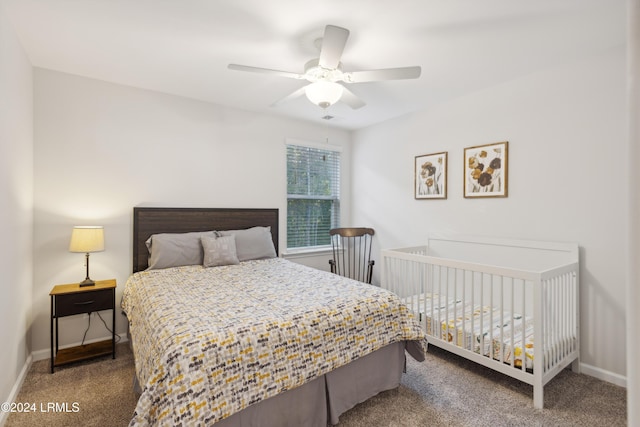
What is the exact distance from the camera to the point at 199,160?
3.40 meters

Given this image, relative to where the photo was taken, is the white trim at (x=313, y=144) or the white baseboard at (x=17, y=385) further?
the white trim at (x=313, y=144)

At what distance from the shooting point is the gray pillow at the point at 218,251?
9.68ft

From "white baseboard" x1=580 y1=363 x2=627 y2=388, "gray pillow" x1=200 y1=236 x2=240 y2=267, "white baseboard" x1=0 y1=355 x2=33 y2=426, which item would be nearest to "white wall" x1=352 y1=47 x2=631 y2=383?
"white baseboard" x1=580 y1=363 x2=627 y2=388

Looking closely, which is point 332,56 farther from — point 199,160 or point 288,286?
point 199,160

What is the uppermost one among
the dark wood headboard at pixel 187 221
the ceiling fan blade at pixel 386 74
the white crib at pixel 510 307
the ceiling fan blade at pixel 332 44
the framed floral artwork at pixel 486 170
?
the ceiling fan blade at pixel 332 44

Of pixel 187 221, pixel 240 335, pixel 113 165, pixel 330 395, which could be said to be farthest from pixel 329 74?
pixel 113 165

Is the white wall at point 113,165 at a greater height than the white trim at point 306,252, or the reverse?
the white wall at point 113,165

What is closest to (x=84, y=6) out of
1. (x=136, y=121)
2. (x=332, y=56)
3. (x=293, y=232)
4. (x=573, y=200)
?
(x=136, y=121)

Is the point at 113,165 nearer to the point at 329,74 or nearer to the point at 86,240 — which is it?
the point at 86,240

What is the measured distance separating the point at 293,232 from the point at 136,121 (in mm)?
2188

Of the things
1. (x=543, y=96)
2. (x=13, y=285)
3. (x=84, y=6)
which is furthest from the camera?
(x=543, y=96)

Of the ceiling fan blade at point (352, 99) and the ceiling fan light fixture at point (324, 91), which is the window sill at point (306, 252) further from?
the ceiling fan light fixture at point (324, 91)

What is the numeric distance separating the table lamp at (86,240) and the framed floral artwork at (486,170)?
3.45m

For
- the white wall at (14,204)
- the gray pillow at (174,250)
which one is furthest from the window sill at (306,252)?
the white wall at (14,204)
